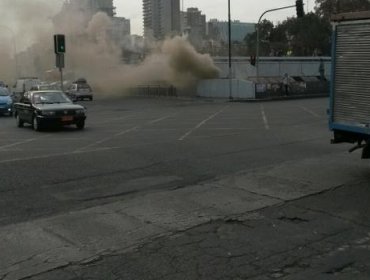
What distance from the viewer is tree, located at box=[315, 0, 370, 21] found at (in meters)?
73.1

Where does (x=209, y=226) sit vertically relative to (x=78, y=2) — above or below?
below

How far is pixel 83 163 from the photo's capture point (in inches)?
457

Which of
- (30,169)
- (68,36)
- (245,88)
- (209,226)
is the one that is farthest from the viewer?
(68,36)

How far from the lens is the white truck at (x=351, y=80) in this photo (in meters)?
9.04

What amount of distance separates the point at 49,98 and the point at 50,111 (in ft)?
Answer: 4.07

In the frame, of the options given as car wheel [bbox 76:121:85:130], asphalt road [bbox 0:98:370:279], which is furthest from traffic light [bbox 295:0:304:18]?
asphalt road [bbox 0:98:370:279]

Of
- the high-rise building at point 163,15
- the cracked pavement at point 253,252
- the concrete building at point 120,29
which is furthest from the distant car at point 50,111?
the high-rise building at point 163,15

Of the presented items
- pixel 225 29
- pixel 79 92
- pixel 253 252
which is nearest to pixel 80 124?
pixel 253 252

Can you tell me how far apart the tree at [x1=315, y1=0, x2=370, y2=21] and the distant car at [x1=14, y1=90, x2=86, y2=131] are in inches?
2254

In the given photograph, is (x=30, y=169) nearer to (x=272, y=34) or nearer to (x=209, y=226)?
(x=209, y=226)

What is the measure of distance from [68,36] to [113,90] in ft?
36.8

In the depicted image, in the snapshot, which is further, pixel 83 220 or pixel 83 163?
pixel 83 163

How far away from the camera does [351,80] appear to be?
30.8 feet

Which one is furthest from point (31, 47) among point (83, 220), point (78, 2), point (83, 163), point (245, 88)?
point (83, 220)
